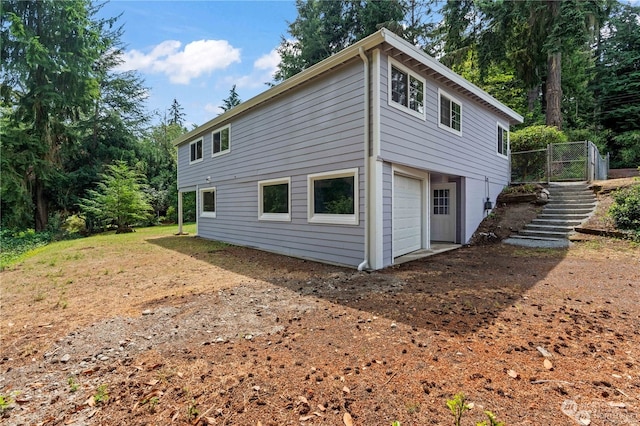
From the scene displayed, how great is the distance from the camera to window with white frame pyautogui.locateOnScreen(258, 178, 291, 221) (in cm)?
822

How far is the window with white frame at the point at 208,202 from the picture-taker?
12031 millimetres

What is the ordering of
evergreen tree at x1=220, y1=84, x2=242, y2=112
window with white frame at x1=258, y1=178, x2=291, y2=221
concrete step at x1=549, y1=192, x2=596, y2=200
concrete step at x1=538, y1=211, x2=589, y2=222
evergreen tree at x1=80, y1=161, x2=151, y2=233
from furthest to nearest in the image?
1. evergreen tree at x1=220, y1=84, x2=242, y2=112
2. evergreen tree at x1=80, y1=161, x2=151, y2=233
3. concrete step at x1=549, y1=192, x2=596, y2=200
4. concrete step at x1=538, y1=211, x2=589, y2=222
5. window with white frame at x1=258, y1=178, x2=291, y2=221

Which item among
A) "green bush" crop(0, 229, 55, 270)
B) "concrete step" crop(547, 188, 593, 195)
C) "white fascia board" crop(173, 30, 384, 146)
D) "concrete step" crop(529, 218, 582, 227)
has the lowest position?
"green bush" crop(0, 229, 55, 270)

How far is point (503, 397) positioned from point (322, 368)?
1.32 m

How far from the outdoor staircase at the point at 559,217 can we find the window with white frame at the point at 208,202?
406 inches

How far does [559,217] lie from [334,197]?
7514 millimetres

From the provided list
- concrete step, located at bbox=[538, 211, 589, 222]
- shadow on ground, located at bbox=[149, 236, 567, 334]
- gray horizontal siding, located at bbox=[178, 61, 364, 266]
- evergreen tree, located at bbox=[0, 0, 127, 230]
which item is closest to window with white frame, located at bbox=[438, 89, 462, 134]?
gray horizontal siding, located at bbox=[178, 61, 364, 266]

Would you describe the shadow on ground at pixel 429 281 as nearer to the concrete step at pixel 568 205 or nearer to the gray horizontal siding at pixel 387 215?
the gray horizontal siding at pixel 387 215

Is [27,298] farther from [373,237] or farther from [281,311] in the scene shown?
[373,237]

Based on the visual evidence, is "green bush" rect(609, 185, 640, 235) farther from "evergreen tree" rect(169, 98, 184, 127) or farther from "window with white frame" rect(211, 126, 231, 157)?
"evergreen tree" rect(169, 98, 184, 127)

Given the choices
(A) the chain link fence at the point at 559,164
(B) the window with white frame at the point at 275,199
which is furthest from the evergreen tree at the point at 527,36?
(B) the window with white frame at the point at 275,199

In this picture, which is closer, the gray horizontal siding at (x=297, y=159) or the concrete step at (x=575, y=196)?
the gray horizontal siding at (x=297, y=159)

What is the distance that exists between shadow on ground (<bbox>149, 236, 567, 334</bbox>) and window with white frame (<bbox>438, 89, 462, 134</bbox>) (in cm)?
345

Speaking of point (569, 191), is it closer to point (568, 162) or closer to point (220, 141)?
point (568, 162)
